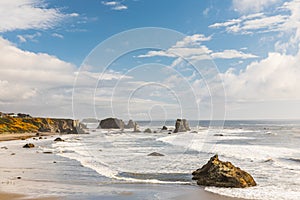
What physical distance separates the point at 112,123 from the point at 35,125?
41712 millimetres

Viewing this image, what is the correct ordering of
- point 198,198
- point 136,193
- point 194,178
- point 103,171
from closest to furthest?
point 198,198 → point 136,193 → point 194,178 → point 103,171

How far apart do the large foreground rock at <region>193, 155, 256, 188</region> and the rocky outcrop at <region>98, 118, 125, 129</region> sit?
13484 centimetres

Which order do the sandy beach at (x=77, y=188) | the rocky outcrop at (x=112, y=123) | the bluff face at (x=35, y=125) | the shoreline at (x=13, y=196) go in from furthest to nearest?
the rocky outcrop at (x=112, y=123)
the bluff face at (x=35, y=125)
the sandy beach at (x=77, y=188)
the shoreline at (x=13, y=196)

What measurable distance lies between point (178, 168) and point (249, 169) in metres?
5.09

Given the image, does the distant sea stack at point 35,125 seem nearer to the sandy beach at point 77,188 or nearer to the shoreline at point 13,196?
the sandy beach at point 77,188

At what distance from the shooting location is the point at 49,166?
2395 cm

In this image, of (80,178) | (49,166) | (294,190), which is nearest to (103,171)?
(80,178)

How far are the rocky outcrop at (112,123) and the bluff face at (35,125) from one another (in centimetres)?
1818

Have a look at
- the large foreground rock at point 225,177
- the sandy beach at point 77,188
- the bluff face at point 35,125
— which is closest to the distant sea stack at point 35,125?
the bluff face at point 35,125

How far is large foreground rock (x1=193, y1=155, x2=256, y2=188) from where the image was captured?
16.0 metres

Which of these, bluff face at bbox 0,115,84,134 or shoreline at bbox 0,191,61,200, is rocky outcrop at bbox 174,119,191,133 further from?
shoreline at bbox 0,191,61,200

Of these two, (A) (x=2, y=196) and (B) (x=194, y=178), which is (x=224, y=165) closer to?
(B) (x=194, y=178)

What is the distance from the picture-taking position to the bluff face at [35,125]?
101 meters

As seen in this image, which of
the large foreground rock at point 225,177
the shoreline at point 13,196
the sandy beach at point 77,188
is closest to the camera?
the shoreline at point 13,196
